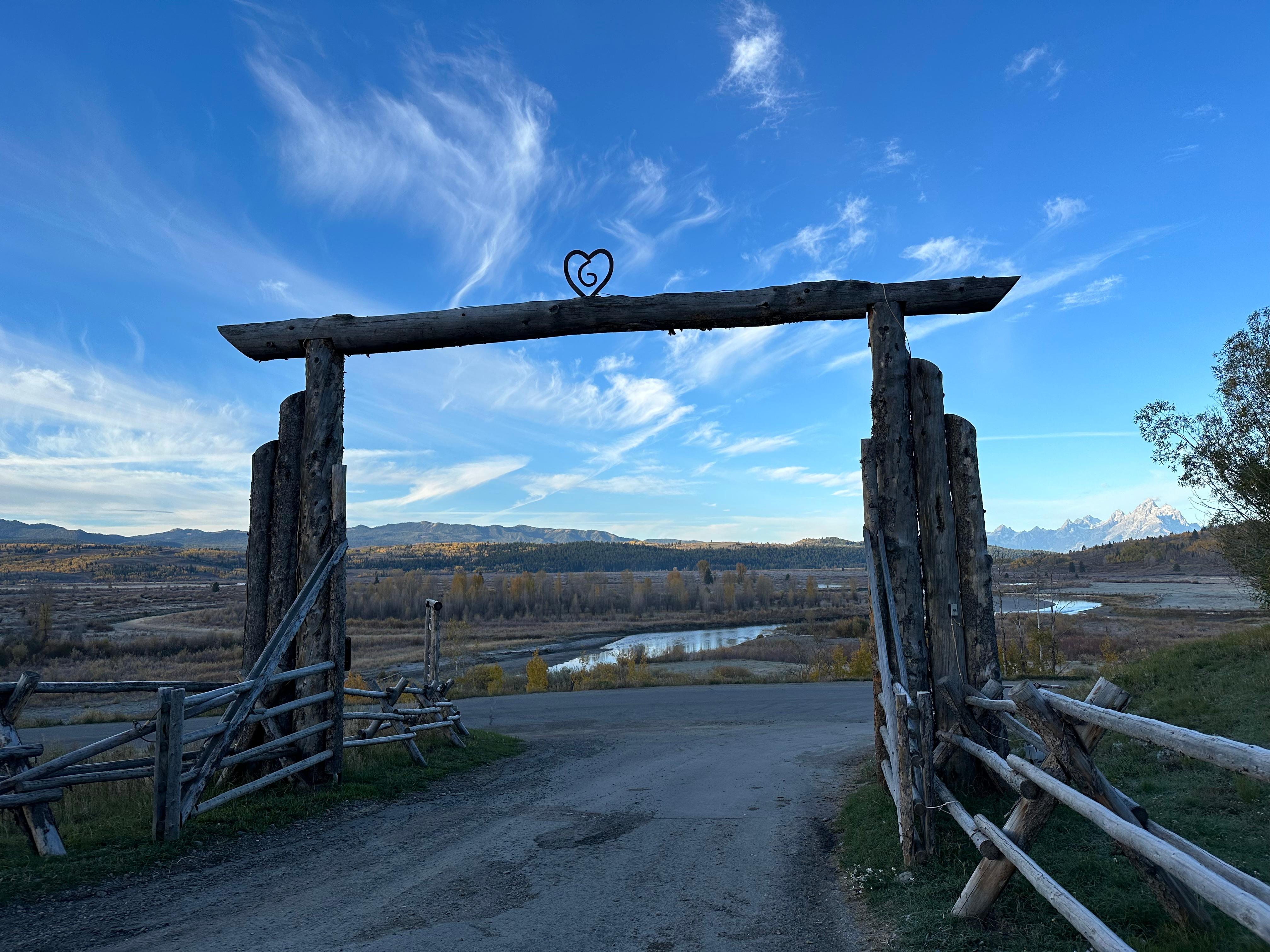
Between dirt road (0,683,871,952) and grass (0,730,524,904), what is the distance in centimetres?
25

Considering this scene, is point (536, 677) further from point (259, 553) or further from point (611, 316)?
point (611, 316)

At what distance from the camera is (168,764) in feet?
20.5

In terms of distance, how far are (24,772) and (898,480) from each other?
299 inches

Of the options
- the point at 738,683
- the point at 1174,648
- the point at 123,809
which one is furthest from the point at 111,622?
the point at 1174,648

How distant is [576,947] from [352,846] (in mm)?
2929

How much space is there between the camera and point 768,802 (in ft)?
27.3

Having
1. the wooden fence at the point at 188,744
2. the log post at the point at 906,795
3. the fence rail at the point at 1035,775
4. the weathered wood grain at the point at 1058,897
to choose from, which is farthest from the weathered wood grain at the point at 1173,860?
the wooden fence at the point at 188,744

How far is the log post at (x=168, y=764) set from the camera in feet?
20.1

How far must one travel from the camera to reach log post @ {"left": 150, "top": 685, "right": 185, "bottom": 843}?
6125 millimetres

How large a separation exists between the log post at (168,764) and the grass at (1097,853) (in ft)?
17.6

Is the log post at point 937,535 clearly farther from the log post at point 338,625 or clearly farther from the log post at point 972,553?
the log post at point 338,625

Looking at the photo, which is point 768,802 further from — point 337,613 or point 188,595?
point 188,595

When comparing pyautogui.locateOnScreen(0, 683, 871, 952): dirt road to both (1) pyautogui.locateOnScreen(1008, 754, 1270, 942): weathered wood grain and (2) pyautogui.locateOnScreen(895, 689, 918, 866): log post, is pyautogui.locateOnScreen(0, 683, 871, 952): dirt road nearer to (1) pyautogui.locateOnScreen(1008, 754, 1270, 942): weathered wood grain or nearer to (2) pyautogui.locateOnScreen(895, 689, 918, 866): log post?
(2) pyautogui.locateOnScreen(895, 689, 918, 866): log post

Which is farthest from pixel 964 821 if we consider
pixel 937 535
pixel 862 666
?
pixel 862 666
